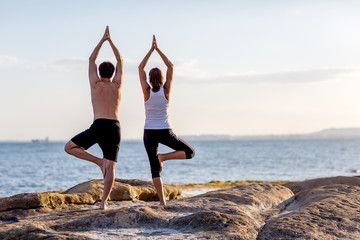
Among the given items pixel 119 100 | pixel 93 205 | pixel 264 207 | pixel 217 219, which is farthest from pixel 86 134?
pixel 264 207

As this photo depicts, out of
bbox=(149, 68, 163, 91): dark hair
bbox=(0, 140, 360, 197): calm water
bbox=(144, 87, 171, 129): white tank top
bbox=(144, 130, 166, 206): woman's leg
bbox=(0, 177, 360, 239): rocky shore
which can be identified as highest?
bbox=(149, 68, 163, 91): dark hair

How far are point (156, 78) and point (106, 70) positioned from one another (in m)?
0.83

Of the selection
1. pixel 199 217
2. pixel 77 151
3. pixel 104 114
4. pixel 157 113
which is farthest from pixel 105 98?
pixel 199 217


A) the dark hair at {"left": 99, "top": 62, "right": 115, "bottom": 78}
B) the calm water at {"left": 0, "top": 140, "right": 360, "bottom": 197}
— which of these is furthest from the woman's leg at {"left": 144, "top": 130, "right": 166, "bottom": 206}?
the calm water at {"left": 0, "top": 140, "right": 360, "bottom": 197}

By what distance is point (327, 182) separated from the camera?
38.9 ft

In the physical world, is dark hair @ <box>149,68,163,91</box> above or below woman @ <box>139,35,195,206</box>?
above

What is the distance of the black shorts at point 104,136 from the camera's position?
721 cm

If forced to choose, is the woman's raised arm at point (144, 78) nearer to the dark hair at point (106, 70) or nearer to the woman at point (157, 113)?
the woman at point (157, 113)

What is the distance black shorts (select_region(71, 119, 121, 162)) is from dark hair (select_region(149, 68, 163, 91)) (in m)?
0.87

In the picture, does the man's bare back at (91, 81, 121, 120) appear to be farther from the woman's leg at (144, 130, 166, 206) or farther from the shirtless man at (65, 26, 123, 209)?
the woman's leg at (144, 130, 166, 206)

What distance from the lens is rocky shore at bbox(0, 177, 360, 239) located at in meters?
5.63

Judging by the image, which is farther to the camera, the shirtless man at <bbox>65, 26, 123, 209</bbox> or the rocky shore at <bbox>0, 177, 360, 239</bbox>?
the shirtless man at <bbox>65, 26, 123, 209</bbox>

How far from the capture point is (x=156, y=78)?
7.41 meters

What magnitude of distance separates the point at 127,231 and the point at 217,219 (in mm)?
1193
